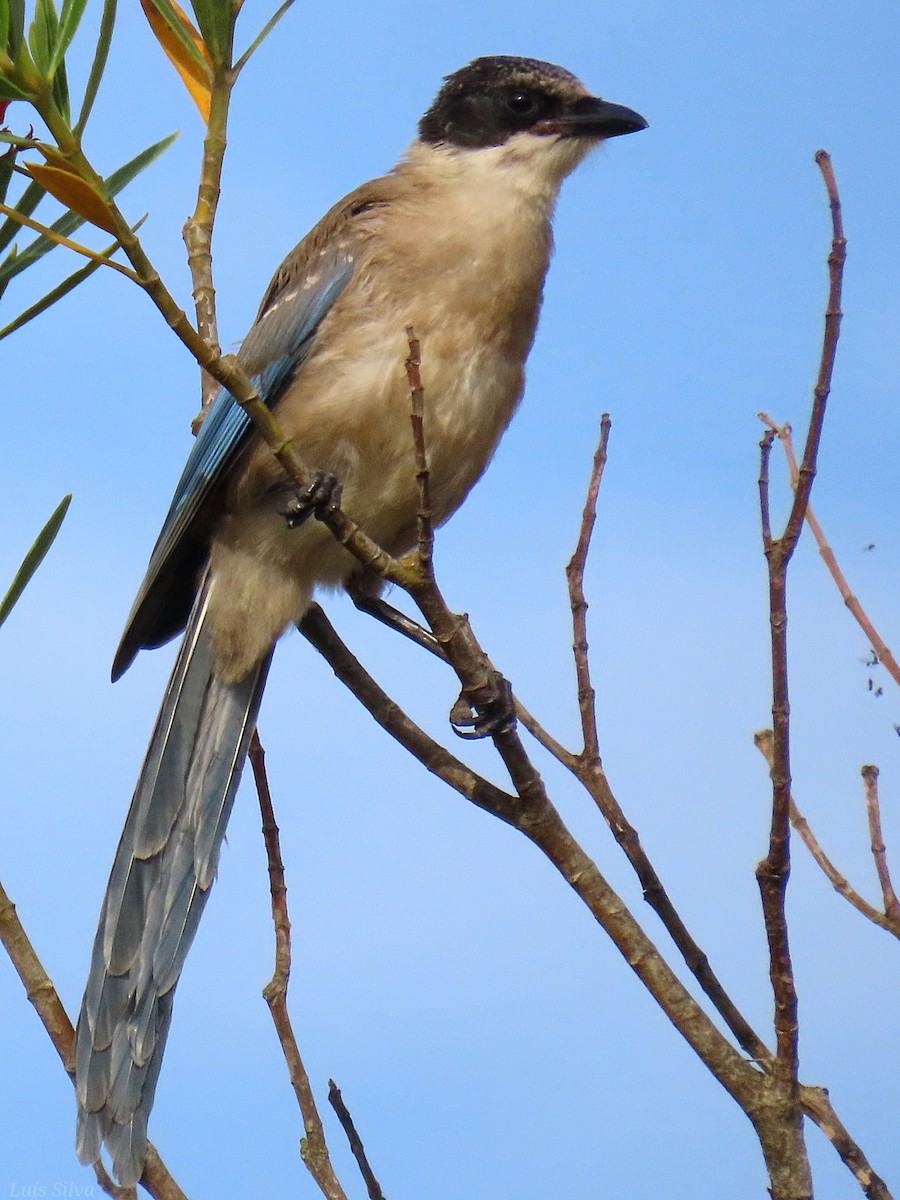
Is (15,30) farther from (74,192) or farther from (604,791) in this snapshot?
(604,791)

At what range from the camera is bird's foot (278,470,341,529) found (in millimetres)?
2064

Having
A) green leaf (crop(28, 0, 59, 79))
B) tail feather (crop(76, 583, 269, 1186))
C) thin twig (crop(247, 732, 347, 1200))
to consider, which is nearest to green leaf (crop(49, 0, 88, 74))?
green leaf (crop(28, 0, 59, 79))

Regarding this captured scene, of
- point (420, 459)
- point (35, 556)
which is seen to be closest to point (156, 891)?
point (35, 556)

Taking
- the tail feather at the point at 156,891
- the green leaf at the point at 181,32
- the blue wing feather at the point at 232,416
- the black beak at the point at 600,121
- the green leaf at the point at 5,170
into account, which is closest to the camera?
the green leaf at the point at 5,170

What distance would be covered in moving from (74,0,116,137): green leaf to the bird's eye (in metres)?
1.73

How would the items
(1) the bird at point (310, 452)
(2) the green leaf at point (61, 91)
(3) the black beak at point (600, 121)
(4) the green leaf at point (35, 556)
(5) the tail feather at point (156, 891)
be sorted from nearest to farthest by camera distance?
(2) the green leaf at point (61, 91) < (4) the green leaf at point (35, 556) < (5) the tail feather at point (156, 891) < (1) the bird at point (310, 452) < (3) the black beak at point (600, 121)

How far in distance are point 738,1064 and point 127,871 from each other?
1.38 meters

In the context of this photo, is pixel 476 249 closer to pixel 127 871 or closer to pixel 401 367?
pixel 401 367

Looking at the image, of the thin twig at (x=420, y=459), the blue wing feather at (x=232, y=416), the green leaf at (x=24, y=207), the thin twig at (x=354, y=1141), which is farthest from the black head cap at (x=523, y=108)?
the thin twig at (x=354, y=1141)

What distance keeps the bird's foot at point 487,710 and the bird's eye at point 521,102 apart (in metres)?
1.62

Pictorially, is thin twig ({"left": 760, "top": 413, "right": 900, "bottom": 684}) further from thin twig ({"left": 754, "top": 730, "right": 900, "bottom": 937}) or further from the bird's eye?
the bird's eye

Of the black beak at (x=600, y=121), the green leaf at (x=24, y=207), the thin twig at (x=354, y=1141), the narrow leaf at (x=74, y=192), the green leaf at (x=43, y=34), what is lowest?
the thin twig at (x=354, y=1141)

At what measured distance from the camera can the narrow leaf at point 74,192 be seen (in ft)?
4.73

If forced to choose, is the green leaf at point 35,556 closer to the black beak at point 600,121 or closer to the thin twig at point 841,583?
the thin twig at point 841,583
